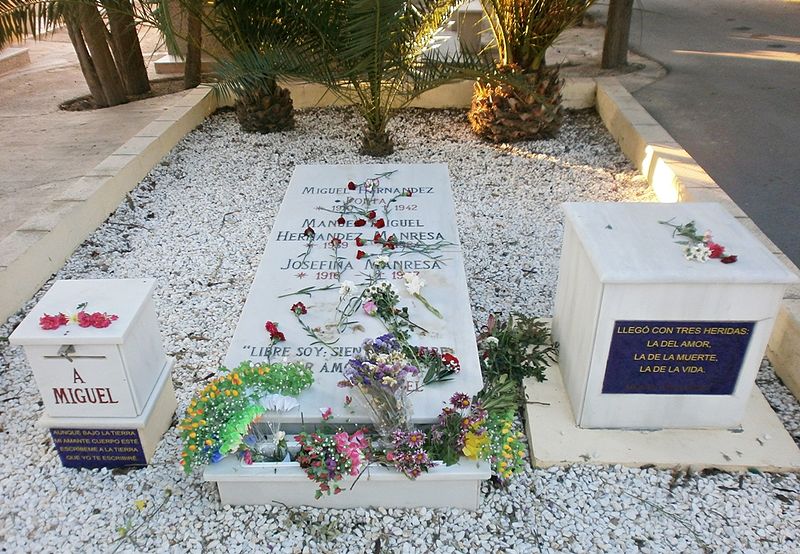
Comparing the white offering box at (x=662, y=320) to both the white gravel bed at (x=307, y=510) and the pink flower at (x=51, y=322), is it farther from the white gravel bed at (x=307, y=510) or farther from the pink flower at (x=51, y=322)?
the pink flower at (x=51, y=322)

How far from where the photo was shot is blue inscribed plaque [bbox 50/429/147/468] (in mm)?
2521

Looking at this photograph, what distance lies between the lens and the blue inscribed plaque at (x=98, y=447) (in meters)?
2.52

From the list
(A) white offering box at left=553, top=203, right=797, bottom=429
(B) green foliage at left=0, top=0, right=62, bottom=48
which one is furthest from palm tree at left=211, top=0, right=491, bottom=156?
(A) white offering box at left=553, top=203, right=797, bottom=429

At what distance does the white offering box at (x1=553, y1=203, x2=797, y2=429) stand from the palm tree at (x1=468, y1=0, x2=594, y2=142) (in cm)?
300

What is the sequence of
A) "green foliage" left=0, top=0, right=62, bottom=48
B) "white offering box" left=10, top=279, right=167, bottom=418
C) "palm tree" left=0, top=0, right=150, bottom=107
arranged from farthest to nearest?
1. "palm tree" left=0, top=0, right=150, bottom=107
2. "green foliage" left=0, top=0, right=62, bottom=48
3. "white offering box" left=10, top=279, right=167, bottom=418

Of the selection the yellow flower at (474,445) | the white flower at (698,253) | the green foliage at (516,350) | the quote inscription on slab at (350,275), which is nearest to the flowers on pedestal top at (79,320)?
the quote inscription on slab at (350,275)

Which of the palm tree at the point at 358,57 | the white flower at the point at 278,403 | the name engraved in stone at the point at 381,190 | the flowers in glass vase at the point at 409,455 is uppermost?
the palm tree at the point at 358,57

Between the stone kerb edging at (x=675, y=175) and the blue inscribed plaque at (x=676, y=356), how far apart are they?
66 cm

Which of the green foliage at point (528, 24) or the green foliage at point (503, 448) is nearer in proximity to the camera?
the green foliage at point (503, 448)

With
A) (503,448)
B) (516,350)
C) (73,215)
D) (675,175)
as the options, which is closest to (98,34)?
(73,215)

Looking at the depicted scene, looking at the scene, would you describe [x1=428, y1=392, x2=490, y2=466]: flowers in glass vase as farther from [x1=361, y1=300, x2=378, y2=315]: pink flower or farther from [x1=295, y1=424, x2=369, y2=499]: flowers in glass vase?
[x1=361, y1=300, x2=378, y2=315]: pink flower

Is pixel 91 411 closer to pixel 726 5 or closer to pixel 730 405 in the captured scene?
pixel 730 405

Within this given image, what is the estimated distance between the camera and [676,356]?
8.25 feet

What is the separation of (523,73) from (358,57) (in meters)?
1.63
